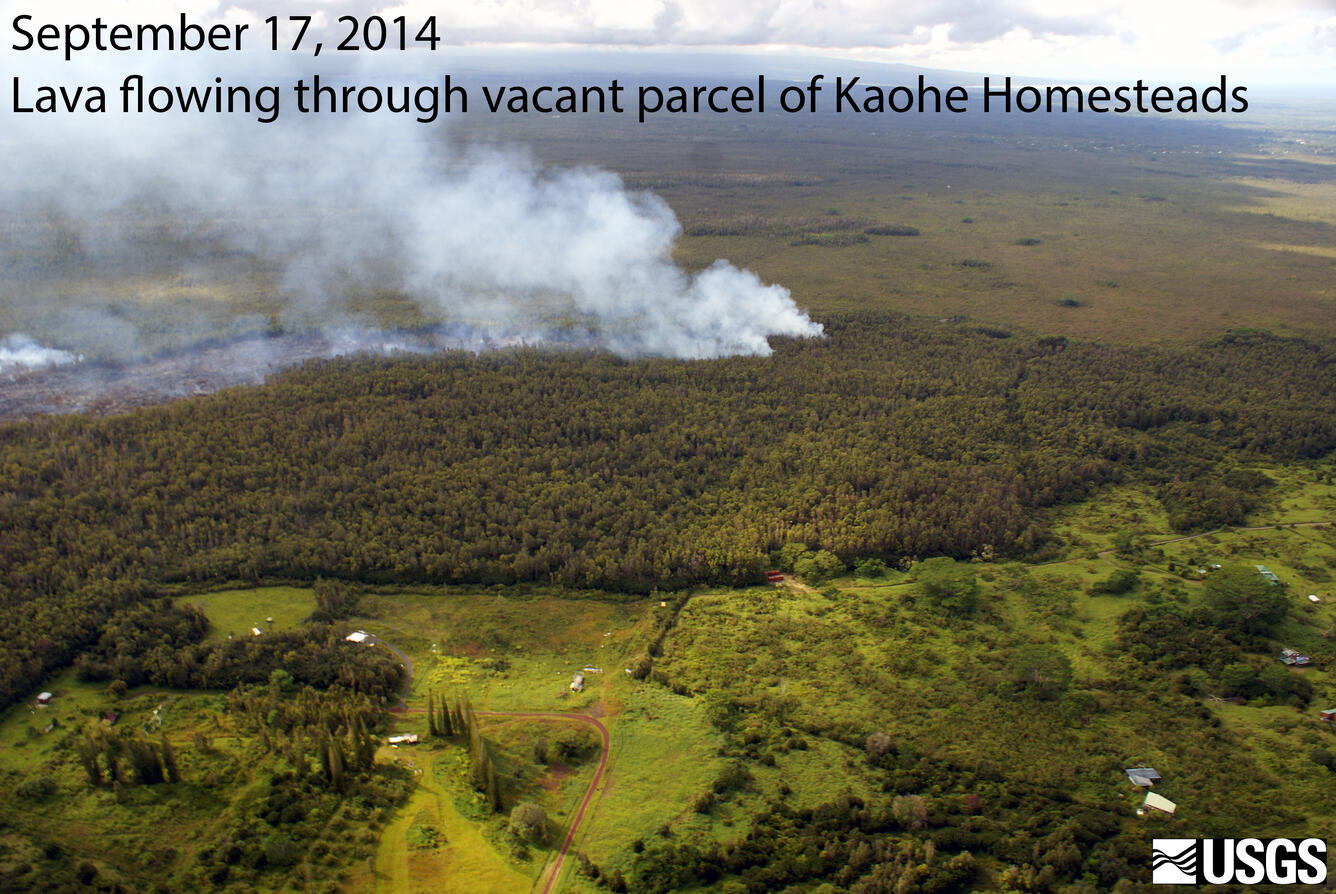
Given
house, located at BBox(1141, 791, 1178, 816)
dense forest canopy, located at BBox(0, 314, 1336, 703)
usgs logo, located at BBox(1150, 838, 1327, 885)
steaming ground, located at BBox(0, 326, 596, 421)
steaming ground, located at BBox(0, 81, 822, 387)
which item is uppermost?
steaming ground, located at BBox(0, 81, 822, 387)

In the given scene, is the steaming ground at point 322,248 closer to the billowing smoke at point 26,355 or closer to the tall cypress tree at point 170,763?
the billowing smoke at point 26,355

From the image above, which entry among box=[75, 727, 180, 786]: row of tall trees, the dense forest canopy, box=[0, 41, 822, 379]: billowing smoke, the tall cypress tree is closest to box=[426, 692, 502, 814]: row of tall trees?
the tall cypress tree

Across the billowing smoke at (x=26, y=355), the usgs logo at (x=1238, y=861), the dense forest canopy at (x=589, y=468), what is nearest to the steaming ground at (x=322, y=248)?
the billowing smoke at (x=26, y=355)

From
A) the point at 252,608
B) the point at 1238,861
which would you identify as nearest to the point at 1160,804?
the point at 1238,861

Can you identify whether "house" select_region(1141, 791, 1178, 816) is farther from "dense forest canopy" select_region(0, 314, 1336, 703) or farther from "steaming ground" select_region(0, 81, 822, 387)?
"steaming ground" select_region(0, 81, 822, 387)

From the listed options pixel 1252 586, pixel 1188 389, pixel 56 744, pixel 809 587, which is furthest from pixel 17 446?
pixel 1188 389

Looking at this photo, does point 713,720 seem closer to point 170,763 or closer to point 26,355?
point 170,763
